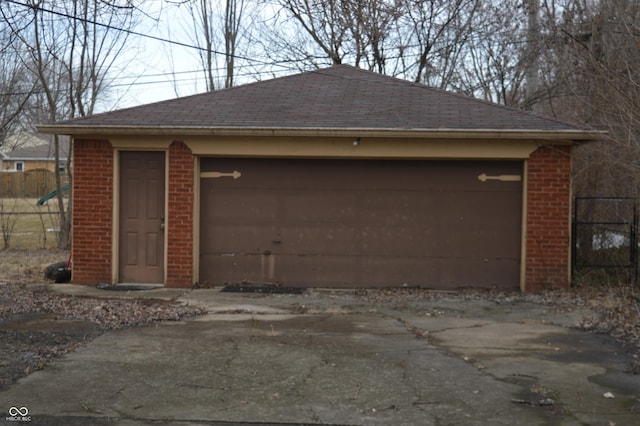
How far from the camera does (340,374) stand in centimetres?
752

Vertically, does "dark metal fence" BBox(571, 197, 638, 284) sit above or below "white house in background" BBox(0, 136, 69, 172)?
below

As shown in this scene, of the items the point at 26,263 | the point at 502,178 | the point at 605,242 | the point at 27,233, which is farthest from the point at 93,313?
the point at 27,233

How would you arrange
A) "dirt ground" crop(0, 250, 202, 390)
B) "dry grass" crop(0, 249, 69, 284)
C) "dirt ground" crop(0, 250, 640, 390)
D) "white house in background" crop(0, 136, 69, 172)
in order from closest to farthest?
"dirt ground" crop(0, 250, 202, 390), "dirt ground" crop(0, 250, 640, 390), "dry grass" crop(0, 249, 69, 284), "white house in background" crop(0, 136, 69, 172)

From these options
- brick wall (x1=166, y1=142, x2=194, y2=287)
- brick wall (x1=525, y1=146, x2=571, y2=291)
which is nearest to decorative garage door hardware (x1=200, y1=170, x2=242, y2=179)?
brick wall (x1=166, y1=142, x2=194, y2=287)

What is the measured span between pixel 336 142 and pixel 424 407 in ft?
25.3

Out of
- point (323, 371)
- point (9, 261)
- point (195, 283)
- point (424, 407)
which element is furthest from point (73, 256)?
point (424, 407)

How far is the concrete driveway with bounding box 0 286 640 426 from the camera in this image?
6227 mm

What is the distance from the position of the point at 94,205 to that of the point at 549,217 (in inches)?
315

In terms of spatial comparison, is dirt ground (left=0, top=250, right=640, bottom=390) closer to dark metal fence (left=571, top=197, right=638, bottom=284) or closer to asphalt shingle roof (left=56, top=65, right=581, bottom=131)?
dark metal fence (left=571, top=197, right=638, bottom=284)

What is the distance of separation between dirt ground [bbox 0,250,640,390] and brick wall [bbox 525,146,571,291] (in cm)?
40

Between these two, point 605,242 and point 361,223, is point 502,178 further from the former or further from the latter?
point 605,242

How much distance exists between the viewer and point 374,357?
27.1ft

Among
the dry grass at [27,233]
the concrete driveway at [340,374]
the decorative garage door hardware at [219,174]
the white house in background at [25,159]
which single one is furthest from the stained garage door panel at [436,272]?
the white house in background at [25,159]

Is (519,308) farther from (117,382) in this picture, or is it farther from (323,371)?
(117,382)
